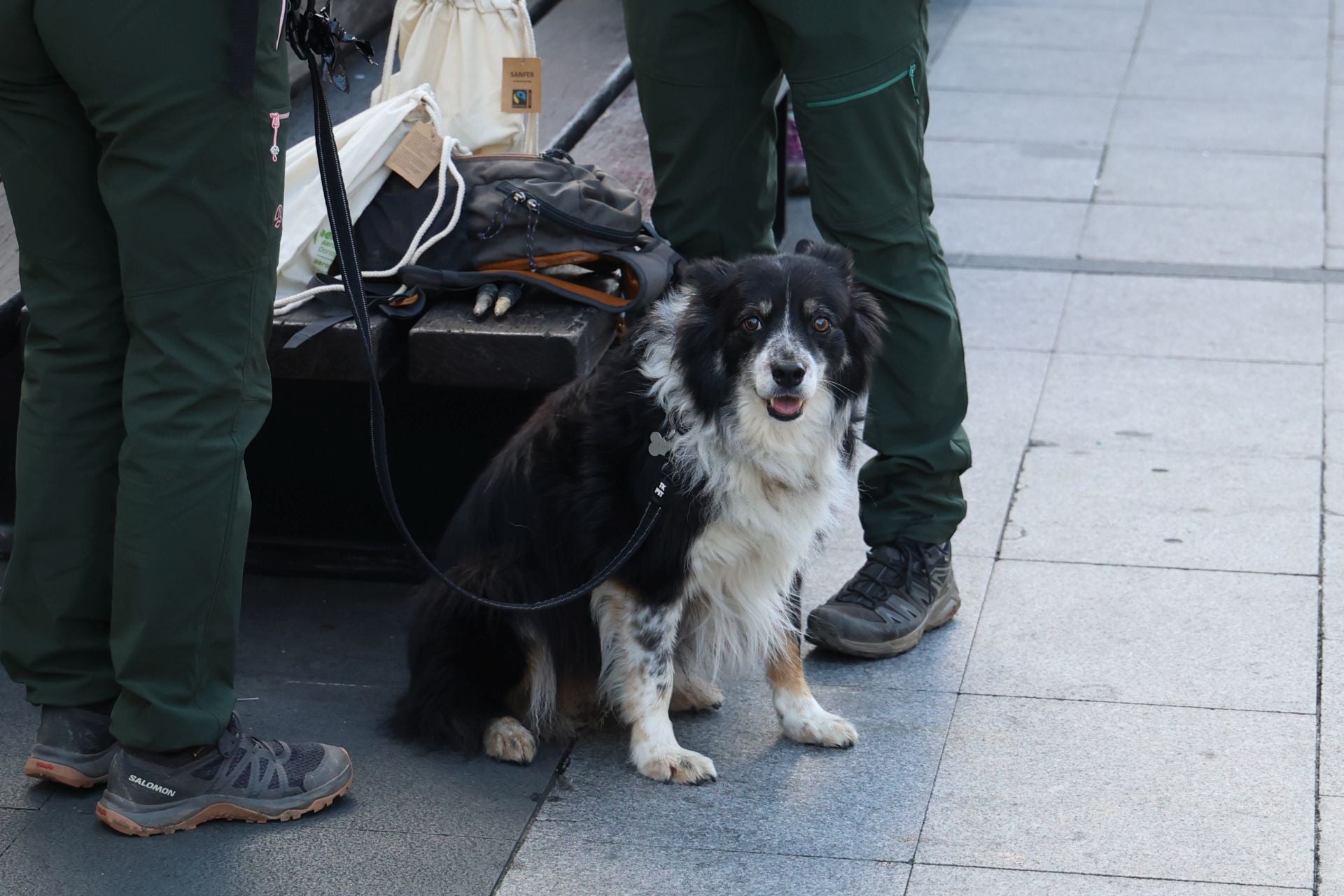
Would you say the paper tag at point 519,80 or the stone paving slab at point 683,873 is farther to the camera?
the paper tag at point 519,80

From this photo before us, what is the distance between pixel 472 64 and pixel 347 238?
1.28 m

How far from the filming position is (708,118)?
361 centimetres

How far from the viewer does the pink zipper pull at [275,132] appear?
2621 millimetres

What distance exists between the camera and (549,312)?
358 centimetres

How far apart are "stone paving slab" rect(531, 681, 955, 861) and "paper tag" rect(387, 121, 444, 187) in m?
1.40

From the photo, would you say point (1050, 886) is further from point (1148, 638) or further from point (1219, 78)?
point (1219, 78)

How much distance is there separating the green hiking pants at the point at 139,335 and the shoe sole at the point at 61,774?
0.12 metres

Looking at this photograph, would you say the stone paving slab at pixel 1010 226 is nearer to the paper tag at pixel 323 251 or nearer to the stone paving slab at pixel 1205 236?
the stone paving slab at pixel 1205 236

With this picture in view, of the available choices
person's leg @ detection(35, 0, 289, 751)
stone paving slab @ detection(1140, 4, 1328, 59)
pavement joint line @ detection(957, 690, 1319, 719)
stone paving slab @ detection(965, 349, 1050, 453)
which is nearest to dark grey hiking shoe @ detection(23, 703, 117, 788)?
person's leg @ detection(35, 0, 289, 751)

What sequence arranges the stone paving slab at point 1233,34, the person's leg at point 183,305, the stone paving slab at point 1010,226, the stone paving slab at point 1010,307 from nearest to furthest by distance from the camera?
the person's leg at point 183,305
the stone paving slab at point 1010,307
the stone paving slab at point 1010,226
the stone paving slab at point 1233,34

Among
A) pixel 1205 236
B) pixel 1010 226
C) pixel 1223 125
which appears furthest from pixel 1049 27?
pixel 1205 236

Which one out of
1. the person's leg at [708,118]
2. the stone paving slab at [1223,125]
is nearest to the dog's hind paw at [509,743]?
the person's leg at [708,118]

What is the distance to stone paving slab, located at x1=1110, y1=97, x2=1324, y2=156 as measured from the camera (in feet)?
24.9

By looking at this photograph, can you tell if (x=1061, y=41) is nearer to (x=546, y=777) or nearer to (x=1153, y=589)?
(x=1153, y=589)
